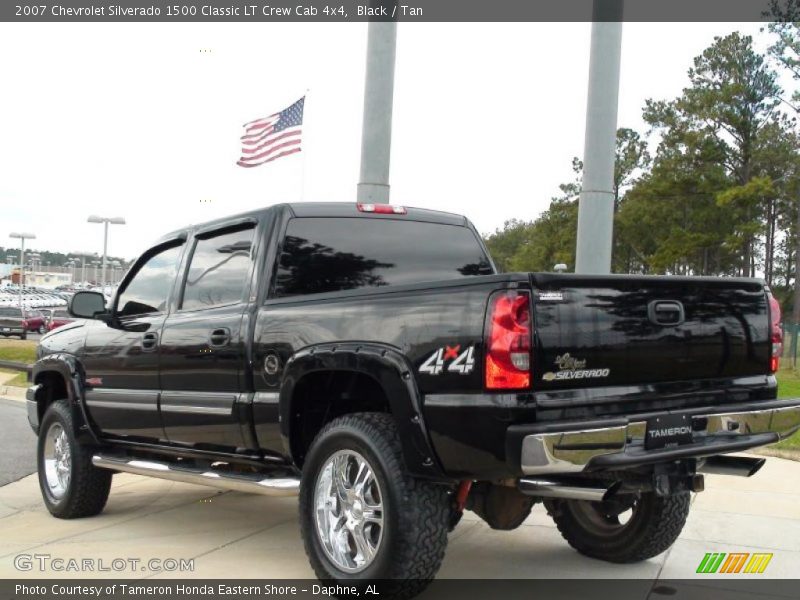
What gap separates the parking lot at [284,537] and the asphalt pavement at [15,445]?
1111 mm

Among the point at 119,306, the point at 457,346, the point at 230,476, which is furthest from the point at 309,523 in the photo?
the point at 119,306

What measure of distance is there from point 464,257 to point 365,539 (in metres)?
2.28

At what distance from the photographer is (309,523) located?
14.4ft

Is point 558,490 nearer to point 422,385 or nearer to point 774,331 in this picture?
point 422,385

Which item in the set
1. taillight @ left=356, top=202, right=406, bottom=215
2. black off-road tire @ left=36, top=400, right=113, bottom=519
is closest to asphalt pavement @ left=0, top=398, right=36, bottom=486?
black off-road tire @ left=36, top=400, right=113, bottom=519

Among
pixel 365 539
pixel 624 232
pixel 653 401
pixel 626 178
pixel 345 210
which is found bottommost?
pixel 365 539

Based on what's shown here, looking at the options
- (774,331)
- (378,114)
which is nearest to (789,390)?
(378,114)

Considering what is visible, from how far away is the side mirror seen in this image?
20.8ft

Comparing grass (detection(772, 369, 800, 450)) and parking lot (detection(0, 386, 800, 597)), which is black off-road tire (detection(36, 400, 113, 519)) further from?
grass (detection(772, 369, 800, 450))

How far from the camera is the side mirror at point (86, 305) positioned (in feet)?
20.8

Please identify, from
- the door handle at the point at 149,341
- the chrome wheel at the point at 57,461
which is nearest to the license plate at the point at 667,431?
the door handle at the point at 149,341

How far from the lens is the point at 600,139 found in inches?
314

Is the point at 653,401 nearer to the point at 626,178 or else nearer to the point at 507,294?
the point at 507,294

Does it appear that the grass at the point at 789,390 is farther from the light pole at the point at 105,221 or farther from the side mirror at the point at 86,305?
the light pole at the point at 105,221
